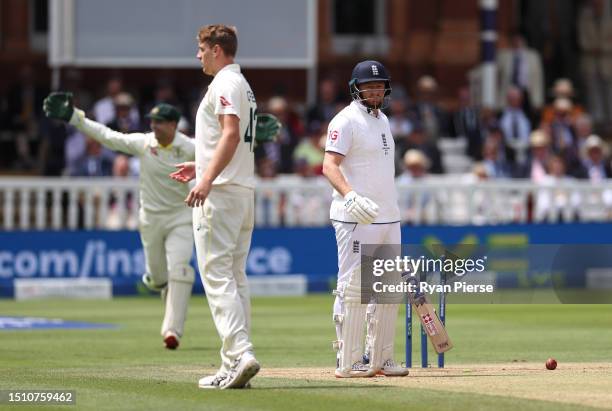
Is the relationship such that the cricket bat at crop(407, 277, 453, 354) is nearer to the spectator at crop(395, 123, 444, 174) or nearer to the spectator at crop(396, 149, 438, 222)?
the spectator at crop(396, 149, 438, 222)

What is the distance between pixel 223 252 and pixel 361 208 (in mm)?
943

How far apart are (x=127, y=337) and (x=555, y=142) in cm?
1177

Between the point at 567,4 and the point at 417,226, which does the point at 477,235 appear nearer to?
the point at 417,226

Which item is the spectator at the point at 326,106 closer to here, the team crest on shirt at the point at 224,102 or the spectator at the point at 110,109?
the spectator at the point at 110,109

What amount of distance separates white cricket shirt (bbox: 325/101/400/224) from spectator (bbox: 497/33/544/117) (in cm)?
1702

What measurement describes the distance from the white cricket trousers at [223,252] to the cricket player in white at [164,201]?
12.5 ft

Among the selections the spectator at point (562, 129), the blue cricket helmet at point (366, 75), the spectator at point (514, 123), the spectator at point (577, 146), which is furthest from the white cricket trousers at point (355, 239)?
the spectator at point (514, 123)

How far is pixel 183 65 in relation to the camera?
25.7m

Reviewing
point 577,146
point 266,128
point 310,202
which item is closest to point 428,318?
point 266,128

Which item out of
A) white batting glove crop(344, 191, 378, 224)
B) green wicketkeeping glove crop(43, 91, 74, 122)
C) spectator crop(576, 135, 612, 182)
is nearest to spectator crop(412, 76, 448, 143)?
spectator crop(576, 135, 612, 182)

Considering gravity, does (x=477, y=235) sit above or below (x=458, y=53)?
below

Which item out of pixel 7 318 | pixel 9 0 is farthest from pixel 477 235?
pixel 9 0

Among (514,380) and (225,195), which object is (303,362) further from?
Answer: (225,195)

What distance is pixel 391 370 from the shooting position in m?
11.5
